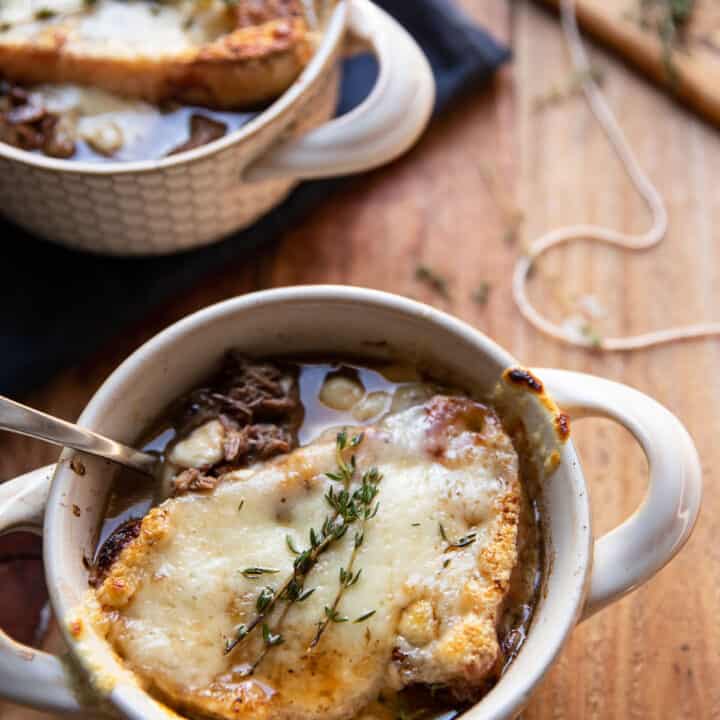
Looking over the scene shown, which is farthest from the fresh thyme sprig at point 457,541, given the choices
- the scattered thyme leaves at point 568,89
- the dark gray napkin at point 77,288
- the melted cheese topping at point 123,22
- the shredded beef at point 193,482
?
the scattered thyme leaves at point 568,89

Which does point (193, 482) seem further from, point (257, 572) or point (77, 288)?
point (77, 288)

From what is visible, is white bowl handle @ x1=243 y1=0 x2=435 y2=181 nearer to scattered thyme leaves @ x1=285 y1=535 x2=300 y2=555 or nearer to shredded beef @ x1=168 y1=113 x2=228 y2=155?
shredded beef @ x1=168 y1=113 x2=228 y2=155

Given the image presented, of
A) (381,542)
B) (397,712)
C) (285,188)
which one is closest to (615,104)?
(285,188)

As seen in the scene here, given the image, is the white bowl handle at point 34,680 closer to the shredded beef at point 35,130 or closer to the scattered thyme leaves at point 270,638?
the scattered thyme leaves at point 270,638

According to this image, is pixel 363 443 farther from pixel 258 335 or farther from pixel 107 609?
pixel 107 609

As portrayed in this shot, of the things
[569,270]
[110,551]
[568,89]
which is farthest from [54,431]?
[568,89]

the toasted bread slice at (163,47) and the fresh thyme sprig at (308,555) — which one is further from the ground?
the toasted bread slice at (163,47)

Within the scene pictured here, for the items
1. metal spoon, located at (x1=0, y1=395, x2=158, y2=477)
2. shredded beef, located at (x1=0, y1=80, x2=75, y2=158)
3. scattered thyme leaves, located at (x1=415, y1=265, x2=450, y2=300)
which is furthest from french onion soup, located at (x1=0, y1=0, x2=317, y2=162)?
metal spoon, located at (x1=0, y1=395, x2=158, y2=477)
